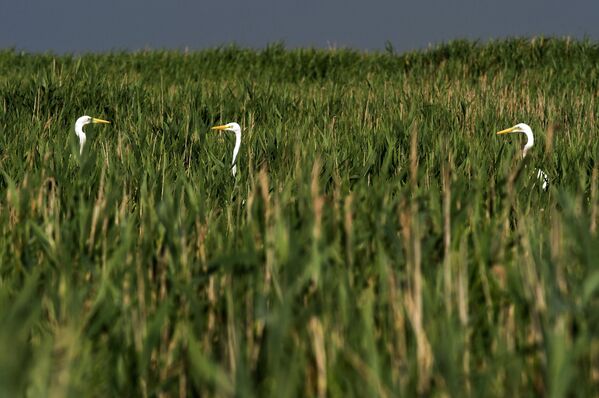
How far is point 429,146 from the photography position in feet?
20.2

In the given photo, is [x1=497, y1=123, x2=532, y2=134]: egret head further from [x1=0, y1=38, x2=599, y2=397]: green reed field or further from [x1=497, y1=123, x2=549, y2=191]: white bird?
[x1=0, y1=38, x2=599, y2=397]: green reed field

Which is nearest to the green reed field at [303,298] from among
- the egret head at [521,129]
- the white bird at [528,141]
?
the white bird at [528,141]

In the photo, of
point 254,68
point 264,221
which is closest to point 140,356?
point 264,221

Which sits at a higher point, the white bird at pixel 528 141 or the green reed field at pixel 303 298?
the white bird at pixel 528 141

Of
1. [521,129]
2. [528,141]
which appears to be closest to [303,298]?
[528,141]

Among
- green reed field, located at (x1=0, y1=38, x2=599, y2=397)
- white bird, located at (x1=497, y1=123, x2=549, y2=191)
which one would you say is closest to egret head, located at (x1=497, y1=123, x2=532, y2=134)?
white bird, located at (x1=497, y1=123, x2=549, y2=191)

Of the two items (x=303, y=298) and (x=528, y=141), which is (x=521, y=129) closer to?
(x=528, y=141)

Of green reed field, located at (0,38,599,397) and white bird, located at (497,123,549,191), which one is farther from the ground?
white bird, located at (497,123,549,191)

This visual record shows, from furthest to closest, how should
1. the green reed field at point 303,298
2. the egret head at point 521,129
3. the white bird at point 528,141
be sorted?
the egret head at point 521,129 → the white bird at point 528,141 → the green reed field at point 303,298

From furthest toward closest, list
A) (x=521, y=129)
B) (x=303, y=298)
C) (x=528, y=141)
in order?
(x=521, y=129)
(x=528, y=141)
(x=303, y=298)

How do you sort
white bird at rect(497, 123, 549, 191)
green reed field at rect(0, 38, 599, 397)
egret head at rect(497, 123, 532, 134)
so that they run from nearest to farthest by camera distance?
1. green reed field at rect(0, 38, 599, 397)
2. white bird at rect(497, 123, 549, 191)
3. egret head at rect(497, 123, 532, 134)

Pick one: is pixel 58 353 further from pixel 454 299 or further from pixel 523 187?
pixel 523 187

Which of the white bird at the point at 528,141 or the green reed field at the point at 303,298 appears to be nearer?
the green reed field at the point at 303,298

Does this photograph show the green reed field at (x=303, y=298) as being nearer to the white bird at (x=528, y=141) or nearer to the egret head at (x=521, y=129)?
the white bird at (x=528, y=141)
